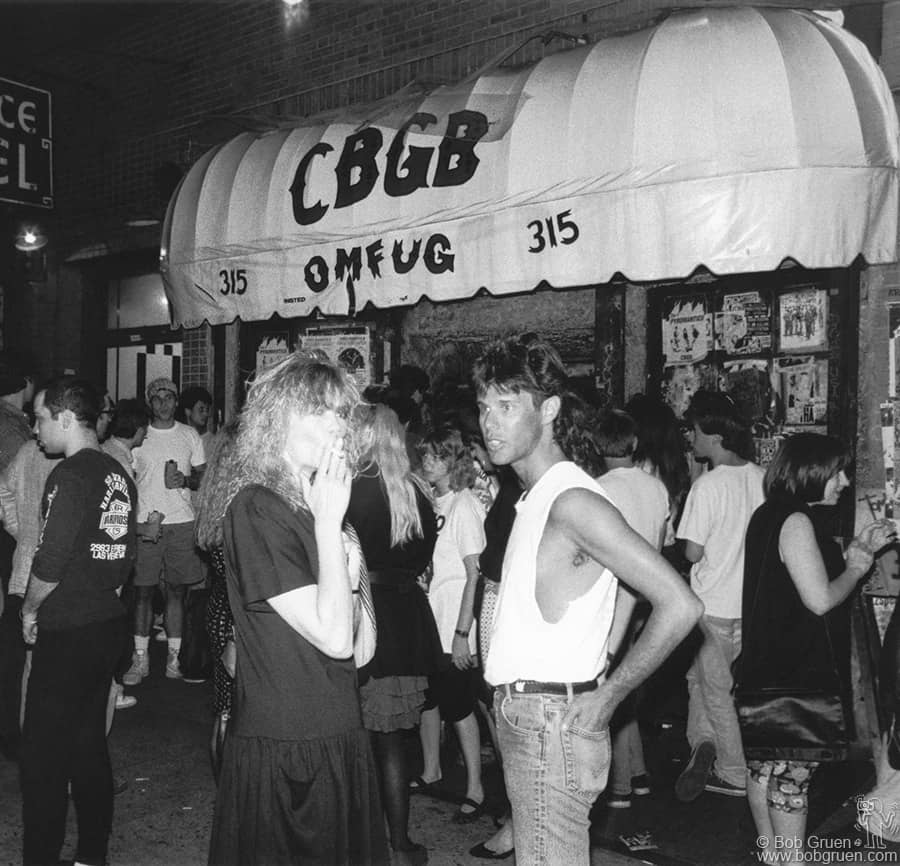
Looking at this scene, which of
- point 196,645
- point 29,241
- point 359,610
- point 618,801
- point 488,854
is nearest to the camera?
point 359,610

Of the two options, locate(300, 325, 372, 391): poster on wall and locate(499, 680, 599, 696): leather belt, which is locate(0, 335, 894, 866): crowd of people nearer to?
locate(499, 680, 599, 696): leather belt

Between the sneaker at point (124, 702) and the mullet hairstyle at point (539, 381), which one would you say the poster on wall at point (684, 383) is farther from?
the sneaker at point (124, 702)

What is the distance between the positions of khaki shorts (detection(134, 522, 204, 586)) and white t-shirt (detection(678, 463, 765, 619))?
14.1 feet

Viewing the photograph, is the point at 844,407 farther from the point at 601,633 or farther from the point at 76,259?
the point at 76,259

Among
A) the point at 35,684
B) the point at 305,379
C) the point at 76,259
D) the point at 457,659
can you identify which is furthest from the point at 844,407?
the point at 76,259

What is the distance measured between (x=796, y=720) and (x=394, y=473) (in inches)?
80.8

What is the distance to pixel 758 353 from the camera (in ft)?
22.8

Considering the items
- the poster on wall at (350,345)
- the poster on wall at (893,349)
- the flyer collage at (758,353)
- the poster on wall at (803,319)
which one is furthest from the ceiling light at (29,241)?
the poster on wall at (893,349)

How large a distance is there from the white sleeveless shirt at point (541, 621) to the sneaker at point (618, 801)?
278 cm

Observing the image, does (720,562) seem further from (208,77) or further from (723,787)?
(208,77)

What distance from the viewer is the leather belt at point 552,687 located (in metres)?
2.76

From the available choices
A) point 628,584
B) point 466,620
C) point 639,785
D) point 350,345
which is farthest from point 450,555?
point 350,345

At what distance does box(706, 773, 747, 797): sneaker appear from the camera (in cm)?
548

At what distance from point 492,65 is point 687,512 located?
340 centimetres
